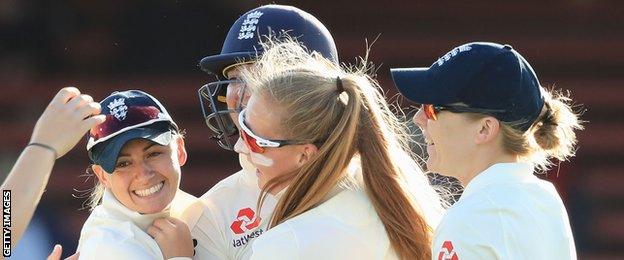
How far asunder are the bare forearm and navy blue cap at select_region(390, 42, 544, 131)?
2.67ft

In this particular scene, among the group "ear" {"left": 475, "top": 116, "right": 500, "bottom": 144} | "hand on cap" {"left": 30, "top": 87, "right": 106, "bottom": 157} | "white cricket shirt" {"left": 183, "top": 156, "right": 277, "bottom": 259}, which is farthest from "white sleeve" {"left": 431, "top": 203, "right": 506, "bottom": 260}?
"hand on cap" {"left": 30, "top": 87, "right": 106, "bottom": 157}

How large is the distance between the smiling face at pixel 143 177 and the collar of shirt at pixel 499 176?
833 mm

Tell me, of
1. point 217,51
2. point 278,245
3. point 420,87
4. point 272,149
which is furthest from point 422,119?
point 217,51

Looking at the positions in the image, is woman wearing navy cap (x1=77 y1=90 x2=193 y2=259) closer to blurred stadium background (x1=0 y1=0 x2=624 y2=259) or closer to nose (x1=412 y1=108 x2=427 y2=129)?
nose (x1=412 y1=108 x2=427 y2=129)

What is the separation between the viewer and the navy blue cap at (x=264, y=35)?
9.74ft

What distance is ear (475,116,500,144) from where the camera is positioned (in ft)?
7.40

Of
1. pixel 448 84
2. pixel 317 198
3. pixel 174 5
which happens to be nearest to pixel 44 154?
pixel 317 198

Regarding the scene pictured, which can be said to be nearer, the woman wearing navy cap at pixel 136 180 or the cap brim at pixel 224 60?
the woman wearing navy cap at pixel 136 180

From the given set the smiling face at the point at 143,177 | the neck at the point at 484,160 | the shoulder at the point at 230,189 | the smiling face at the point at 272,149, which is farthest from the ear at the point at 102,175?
the neck at the point at 484,160

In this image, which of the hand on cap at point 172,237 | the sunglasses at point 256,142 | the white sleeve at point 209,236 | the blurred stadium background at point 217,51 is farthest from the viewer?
the blurred stadium background at point 217,51

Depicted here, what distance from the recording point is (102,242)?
258 centimetres

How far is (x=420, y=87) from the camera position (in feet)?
7.69

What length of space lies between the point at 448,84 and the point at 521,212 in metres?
0.32

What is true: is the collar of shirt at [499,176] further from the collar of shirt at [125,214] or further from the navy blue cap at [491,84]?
the collar of shirt at [125,214]
